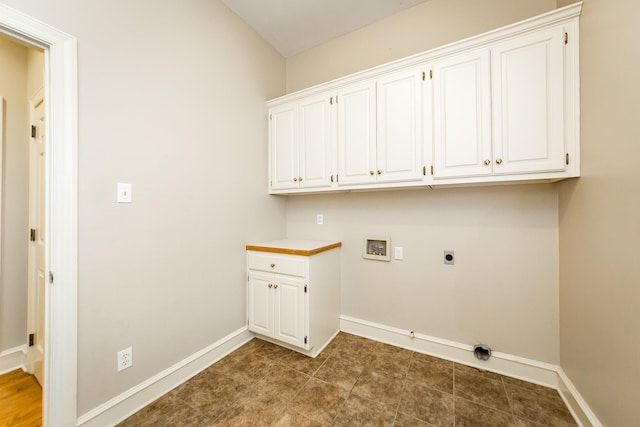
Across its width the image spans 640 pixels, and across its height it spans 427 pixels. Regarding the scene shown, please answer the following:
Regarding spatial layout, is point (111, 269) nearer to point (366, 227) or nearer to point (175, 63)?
point (175, 63)

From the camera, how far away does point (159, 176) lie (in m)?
1.59

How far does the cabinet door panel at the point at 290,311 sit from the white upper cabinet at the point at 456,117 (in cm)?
91

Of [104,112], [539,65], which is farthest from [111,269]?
[539,65]

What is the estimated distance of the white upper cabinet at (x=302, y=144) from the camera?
217cm

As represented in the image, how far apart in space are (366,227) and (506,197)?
1127 millimetres

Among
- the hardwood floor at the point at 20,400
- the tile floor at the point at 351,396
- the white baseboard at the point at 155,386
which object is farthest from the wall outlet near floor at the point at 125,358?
the hardwood floor at the point at 20,400

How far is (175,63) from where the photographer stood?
66.2 inches

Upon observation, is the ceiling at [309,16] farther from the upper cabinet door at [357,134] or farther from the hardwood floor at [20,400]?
the hardwood floor at [20,400]

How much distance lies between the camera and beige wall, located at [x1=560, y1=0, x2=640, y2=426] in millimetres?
978

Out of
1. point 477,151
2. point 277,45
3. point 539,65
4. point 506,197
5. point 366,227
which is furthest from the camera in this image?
point 277,45

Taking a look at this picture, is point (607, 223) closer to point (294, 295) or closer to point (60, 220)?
point (294, 295)

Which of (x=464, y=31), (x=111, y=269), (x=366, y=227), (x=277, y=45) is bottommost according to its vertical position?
(x=111, y=269)

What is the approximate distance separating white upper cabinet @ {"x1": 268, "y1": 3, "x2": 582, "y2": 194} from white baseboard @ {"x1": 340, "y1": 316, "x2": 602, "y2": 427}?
1.30 metres

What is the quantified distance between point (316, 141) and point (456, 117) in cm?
115
